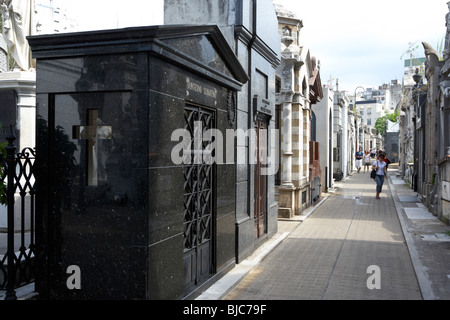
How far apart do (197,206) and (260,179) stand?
12.5 feet

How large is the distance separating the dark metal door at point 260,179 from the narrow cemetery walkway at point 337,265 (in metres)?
0.64

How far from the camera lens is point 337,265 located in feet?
26.3

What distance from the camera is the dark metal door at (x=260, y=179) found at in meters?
9.55

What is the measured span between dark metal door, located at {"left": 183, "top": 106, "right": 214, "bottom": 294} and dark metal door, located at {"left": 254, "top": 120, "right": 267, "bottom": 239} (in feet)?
8.96

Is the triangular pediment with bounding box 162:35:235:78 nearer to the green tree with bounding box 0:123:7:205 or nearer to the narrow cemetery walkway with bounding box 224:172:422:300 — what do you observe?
the green tree with bounding box 0:123:7:205

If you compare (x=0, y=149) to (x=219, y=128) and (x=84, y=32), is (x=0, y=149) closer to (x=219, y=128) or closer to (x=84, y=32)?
(x=84, y=32)

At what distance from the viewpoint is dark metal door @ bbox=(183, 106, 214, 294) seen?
236 inches

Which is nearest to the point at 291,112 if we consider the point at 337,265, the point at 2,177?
the point at 337,265

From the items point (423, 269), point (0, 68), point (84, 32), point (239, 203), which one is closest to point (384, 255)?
point (423, 269)

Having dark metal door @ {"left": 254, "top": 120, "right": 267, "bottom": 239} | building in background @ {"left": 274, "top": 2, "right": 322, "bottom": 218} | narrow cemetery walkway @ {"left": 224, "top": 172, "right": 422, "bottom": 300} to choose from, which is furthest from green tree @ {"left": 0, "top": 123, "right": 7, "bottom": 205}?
building in background @ {"left": 274, "top": 2, "right": 322, "bottom": 218}

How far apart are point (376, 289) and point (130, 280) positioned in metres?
3.81

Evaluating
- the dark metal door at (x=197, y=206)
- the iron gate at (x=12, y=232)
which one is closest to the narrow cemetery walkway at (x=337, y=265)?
the dark metal door at (x=197, y=206)

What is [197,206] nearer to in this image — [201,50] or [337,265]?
[201,50]

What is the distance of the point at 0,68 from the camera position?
31.9 feet
